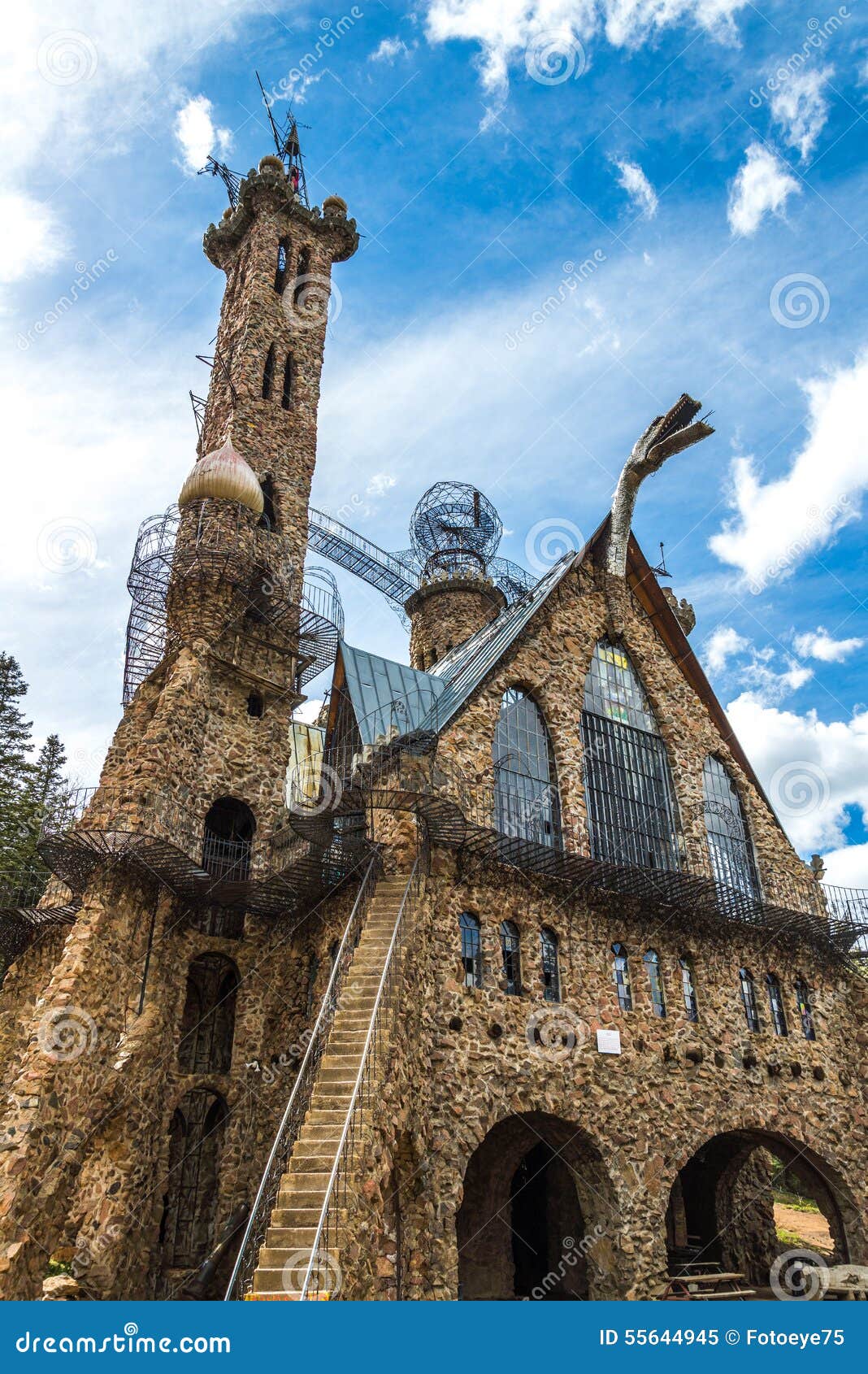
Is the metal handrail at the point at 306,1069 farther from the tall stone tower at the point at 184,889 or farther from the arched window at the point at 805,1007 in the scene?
the arched window at the point at 805,1007

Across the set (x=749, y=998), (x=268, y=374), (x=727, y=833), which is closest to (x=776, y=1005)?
(x=749, y=998)

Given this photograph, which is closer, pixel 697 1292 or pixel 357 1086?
pixel 357 1086

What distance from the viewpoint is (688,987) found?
19578mm

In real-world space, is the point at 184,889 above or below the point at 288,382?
below

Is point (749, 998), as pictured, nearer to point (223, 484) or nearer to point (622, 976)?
point (622, 976)

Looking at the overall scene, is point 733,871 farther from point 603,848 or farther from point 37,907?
point 37,907

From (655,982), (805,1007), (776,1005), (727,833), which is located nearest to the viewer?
(655,982)

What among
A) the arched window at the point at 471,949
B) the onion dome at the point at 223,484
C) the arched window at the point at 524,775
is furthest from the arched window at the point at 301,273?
the arched window at the point at 471,949

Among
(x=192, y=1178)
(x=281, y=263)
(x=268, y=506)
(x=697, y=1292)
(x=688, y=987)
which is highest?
(x=281, y=263)

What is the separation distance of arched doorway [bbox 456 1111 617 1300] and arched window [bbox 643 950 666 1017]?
3302 millimetres

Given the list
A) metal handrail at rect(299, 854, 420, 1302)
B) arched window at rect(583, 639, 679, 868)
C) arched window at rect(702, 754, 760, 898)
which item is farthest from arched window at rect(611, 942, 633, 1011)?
metal handrail at rect(299, 854, 420, 1302)

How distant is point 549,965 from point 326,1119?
269 inches

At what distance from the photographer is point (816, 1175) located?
2014cm

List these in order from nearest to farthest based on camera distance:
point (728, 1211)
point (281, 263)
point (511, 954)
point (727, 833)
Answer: point (511, 954) → point (728, 1211) → point (727, 833) → point (281, 263)
